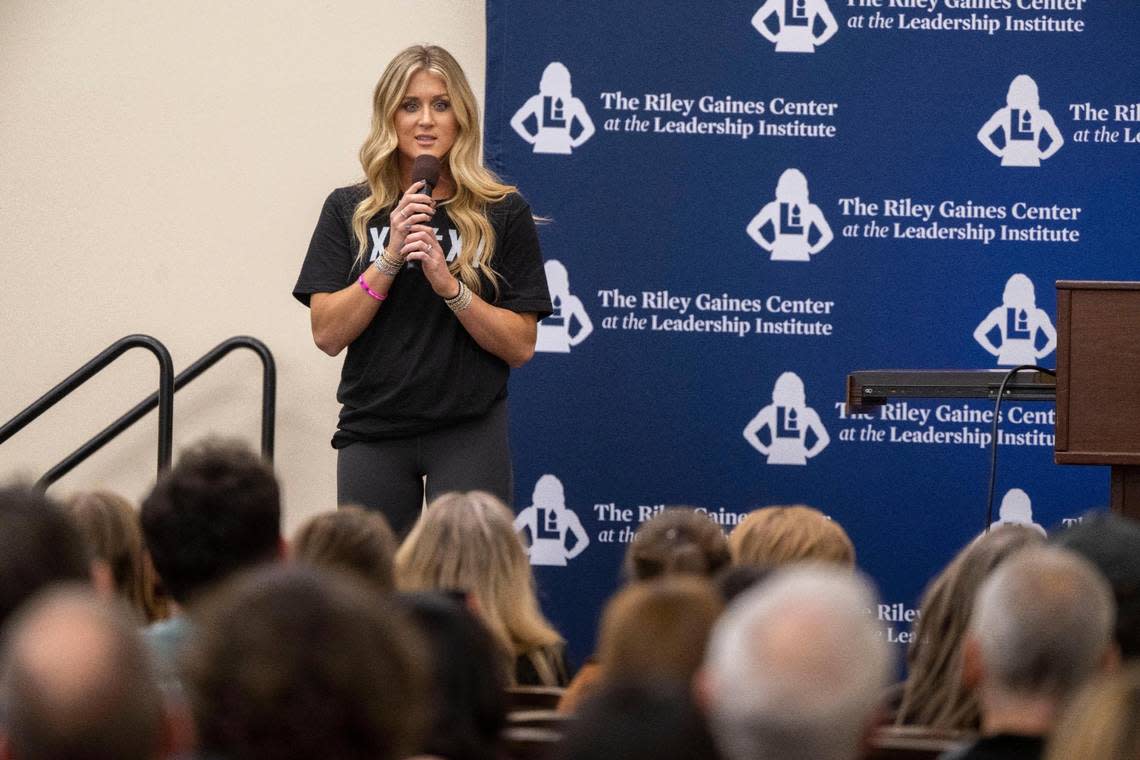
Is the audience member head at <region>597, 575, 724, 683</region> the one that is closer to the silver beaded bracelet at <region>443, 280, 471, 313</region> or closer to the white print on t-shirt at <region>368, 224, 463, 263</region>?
the silver beaded bracelet at <region>443, 280, 471, 313</region>

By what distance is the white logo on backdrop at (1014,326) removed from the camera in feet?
18.6

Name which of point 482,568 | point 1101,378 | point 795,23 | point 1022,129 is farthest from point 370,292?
point 1022,129

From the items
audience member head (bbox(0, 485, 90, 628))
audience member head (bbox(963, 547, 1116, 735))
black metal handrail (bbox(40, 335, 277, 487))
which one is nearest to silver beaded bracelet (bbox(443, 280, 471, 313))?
black metal handrail (bbox(40, 335, 277, 487))

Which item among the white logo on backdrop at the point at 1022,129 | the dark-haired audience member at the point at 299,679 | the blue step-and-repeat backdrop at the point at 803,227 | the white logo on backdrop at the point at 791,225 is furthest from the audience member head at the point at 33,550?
the white logo on backdrop at the point at 1022,129

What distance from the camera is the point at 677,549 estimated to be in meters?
3.03

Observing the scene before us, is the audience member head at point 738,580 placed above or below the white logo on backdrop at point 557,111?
below

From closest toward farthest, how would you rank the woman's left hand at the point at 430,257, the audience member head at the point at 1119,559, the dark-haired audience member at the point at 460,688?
the dark-haired audience member at the point at 460,688 → the audience member head at the point at 1119,559 → the woman's left hand at the point at 430,257

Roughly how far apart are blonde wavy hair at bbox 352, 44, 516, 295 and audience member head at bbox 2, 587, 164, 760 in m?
3.08

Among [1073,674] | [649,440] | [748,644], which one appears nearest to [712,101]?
[649,440]

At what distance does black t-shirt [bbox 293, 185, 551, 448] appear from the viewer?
4305mm

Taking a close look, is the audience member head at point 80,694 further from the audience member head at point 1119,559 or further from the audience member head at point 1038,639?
the audience member head at point 1119,559

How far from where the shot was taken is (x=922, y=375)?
4871 millimetres

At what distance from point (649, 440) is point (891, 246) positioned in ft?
3.68

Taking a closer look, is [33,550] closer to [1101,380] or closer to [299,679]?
[299,679]
